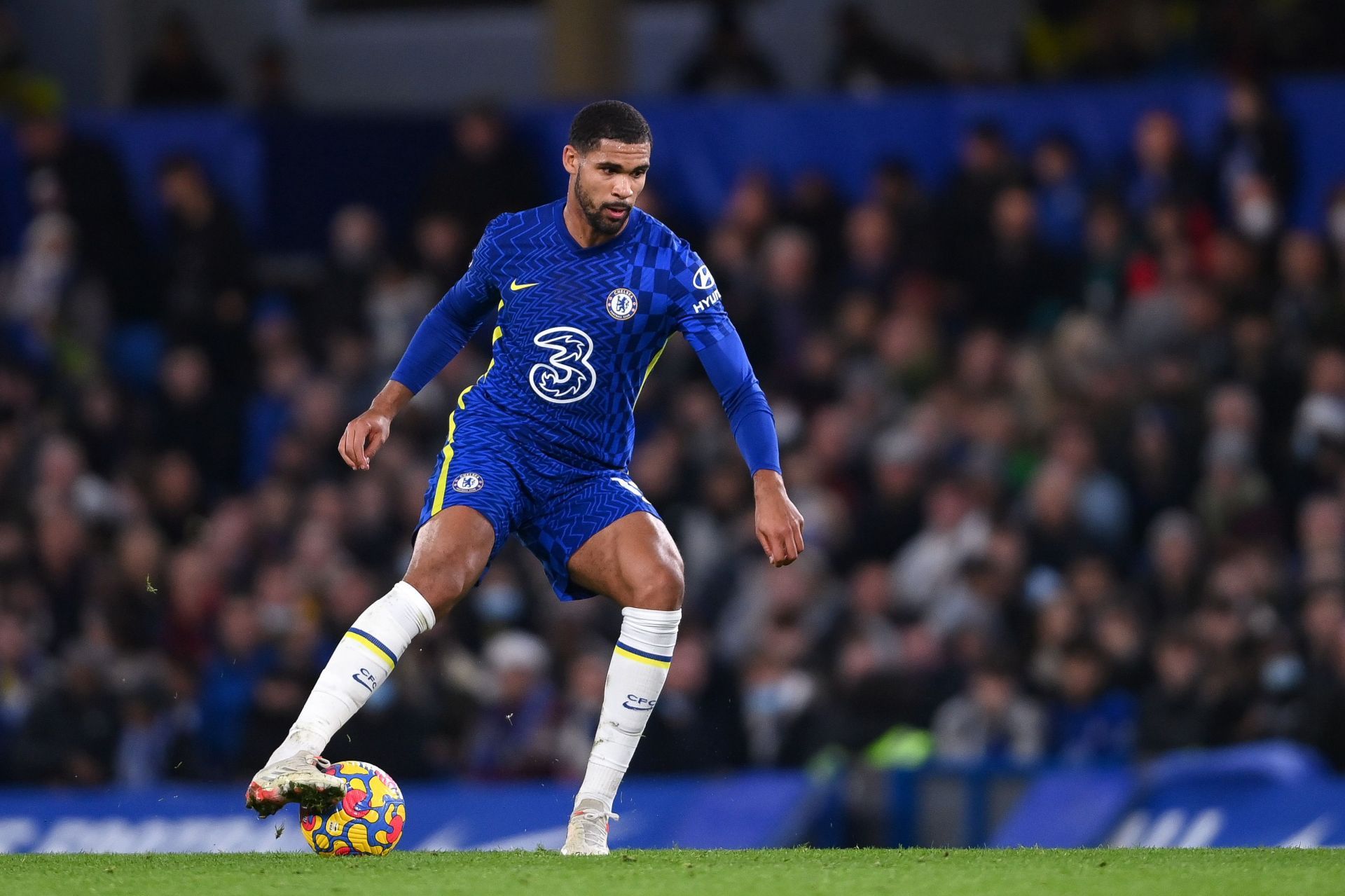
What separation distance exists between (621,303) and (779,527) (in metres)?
0.92

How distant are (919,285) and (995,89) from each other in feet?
5.52

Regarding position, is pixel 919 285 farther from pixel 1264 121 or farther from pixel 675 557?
pixel 675 557

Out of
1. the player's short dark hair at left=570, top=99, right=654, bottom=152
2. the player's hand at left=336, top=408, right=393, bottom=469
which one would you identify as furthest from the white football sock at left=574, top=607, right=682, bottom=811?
the player's short dark hair at left=570, top=99, right=654, bottom=152

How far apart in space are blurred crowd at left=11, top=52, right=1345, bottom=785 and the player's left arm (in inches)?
178

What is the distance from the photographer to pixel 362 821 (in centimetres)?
672

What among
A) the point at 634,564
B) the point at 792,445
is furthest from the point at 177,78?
the point at 634,564

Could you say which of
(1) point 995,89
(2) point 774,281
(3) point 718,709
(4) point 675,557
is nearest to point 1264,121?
(1) point 995,89

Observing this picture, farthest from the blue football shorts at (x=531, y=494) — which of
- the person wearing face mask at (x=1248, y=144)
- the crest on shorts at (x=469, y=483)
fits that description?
the person wearing face mask at (x=1248, y=144)

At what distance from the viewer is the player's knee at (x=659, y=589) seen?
6.55m

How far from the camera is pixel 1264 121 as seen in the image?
1297 centimetres

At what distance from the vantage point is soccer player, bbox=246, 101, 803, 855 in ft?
21.2

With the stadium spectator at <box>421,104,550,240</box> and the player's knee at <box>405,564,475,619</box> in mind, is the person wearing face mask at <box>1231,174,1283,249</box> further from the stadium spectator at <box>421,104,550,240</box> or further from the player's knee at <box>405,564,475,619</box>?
the player's knee at <box>405,564,475,619</box>

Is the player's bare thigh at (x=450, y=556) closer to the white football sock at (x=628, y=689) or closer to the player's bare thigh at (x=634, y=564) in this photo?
the player's bare thigh at (x=634, y=564)

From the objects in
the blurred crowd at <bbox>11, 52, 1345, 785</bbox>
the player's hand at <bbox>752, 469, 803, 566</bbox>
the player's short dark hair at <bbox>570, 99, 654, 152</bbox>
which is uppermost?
the player's short dark hair at <bbox>570, 99, 654, 152</bbox>
